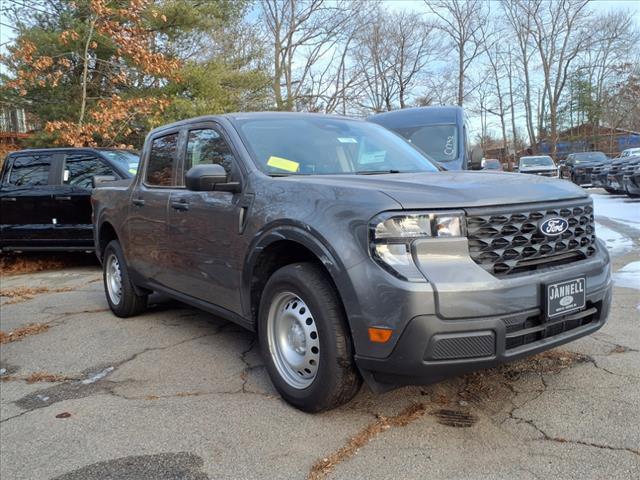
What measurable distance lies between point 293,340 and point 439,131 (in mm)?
7371

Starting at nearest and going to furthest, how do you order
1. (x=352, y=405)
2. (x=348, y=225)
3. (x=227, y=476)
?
(x=227, y=476) → (x=348, y=225) → (x=352, y=405)

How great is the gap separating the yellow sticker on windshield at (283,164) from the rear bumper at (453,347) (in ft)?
4.71

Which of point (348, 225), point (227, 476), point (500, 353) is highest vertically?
point (348, 225)

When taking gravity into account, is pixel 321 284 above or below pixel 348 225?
below

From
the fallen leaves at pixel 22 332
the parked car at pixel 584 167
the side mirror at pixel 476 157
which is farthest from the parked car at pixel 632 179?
the fallen leaves at pixel 22 332

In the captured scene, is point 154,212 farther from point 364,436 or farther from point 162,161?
point 364,436

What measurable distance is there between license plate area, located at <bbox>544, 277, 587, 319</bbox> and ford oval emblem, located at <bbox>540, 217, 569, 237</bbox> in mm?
263

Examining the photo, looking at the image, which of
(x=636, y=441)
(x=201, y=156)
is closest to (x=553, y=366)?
(x=636, y=441)

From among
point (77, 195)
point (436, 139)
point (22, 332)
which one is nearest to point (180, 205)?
point (22, 332)

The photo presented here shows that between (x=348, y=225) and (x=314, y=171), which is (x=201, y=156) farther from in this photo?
(x=348, y=225)

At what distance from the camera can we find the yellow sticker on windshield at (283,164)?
12.1ft

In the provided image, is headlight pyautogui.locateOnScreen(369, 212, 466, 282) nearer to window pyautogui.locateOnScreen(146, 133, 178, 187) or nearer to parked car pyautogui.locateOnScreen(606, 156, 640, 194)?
window pyautogui.locateOnScreen(146, 133, 178, 187)

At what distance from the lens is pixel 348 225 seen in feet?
9.25

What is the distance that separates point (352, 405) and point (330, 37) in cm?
3954
